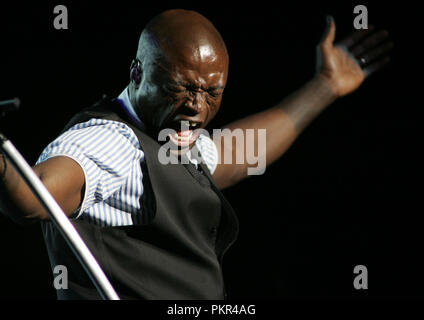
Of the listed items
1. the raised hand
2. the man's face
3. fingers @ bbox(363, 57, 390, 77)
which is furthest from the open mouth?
fingers @ bbox(363, 57, 390, 77)

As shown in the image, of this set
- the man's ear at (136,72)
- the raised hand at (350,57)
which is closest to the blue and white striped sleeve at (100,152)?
the man's ear at (136,72)

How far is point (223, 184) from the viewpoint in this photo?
1458mm

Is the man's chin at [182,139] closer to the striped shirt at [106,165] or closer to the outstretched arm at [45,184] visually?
the striped shirt at [106,165]

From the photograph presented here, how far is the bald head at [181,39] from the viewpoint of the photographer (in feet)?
3.65

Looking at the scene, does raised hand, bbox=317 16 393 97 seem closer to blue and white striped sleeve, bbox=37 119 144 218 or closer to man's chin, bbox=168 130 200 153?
man's chin, bbox=168 130 200 153

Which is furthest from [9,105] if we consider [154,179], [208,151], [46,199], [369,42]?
[369,42]

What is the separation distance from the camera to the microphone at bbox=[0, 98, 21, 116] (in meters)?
0.78

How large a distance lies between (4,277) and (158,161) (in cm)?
81

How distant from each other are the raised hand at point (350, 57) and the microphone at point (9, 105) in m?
1.01

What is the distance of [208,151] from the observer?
1.40m

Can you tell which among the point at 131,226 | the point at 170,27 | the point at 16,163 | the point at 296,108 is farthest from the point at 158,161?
the point at 296,108

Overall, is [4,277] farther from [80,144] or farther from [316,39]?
[316,39]

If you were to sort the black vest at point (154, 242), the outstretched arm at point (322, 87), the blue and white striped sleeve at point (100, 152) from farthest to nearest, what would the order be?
1. the outstretched arm at point (322, 87)
2. the black vest at point (154, 242)
3. the blue and white striped sleeve at point (100, 152)

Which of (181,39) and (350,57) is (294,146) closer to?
(350,57)
